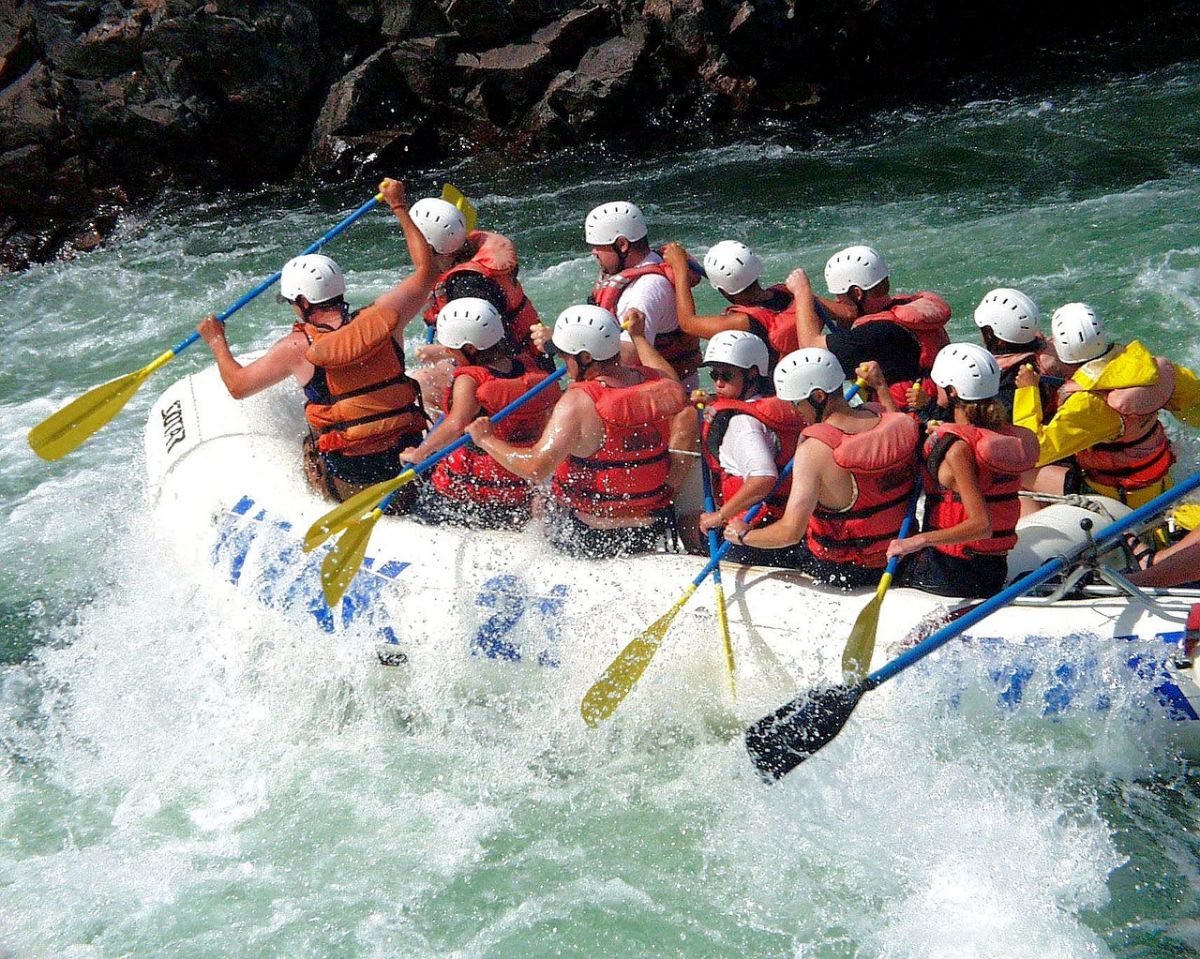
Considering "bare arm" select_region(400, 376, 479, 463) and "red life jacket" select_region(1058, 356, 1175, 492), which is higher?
"bare arm" select_region(400, 376, 479, 463)

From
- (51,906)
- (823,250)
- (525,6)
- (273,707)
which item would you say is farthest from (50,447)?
(525,6)

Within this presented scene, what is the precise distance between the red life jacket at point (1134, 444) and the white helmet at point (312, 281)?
298 centimetres

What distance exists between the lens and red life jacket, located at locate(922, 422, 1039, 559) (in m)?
4.11

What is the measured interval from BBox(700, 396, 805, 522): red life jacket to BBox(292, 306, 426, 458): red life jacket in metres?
1.40

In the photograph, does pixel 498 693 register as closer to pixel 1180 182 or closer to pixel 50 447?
pixel 50 447

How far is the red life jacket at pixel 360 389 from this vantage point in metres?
5.13

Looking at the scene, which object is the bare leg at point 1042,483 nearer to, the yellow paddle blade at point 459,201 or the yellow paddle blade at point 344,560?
the yellow paddle blade at point 344,560

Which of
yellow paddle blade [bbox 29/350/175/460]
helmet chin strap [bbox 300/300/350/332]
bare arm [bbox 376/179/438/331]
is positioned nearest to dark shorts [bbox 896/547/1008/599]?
bare arm [bbox 376/179/438/331]

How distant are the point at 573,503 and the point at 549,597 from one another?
1.24 feet

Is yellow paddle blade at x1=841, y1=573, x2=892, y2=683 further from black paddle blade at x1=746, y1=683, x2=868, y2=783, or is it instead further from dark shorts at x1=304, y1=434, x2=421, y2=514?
dark shorts at x1=304, y1=434, x2=421, y2=514

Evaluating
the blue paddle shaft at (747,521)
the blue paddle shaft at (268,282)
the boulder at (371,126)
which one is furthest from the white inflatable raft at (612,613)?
the boulder at (371,126)

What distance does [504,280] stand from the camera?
224 inches

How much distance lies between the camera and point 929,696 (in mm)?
4328

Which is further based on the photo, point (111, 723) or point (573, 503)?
point (111, 723)
